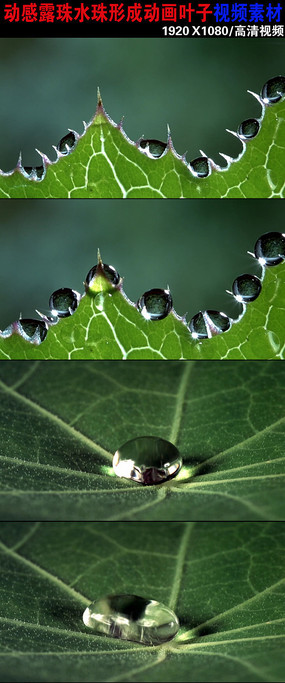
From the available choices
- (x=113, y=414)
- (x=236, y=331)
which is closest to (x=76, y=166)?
(x=236, y=331)

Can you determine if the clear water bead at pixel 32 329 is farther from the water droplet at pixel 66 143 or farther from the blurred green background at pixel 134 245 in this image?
the water droplet at pixel 66 143

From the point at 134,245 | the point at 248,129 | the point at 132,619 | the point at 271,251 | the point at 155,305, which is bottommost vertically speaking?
the point at 132,619

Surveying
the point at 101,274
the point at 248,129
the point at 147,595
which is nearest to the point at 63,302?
the point at 101,274

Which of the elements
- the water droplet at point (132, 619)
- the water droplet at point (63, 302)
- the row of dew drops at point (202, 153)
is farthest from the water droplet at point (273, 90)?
the water droplet at point (132, 619)

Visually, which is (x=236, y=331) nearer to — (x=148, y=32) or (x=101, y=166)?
(x=101, y=166)

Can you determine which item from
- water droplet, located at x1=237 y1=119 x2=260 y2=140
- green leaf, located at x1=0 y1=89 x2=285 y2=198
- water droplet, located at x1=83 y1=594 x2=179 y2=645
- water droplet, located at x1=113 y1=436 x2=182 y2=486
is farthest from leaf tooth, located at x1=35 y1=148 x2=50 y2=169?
→ water droplet, located at x1=83 y1=594 x2=179 y2=645

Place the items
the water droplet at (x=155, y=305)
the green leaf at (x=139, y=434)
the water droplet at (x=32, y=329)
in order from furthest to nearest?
the water droplet at (x=32, y=329) < the water droplet at (x=155, y=305) < the green leaf at (x=139, y=434)

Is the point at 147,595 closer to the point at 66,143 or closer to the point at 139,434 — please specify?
the point at 139,434
